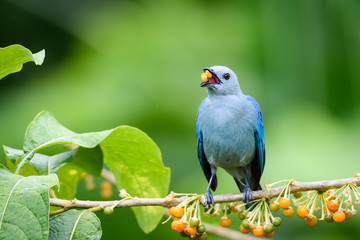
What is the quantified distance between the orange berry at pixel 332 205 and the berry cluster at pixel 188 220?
680mm

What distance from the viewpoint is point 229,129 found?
362 cm

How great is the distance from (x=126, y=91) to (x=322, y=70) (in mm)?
2633

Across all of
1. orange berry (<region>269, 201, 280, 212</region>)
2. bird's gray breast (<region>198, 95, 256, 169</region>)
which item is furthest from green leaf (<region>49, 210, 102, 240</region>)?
bird's gray breast (<region>198, 95, 256, 169</region>)

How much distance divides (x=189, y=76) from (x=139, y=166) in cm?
395

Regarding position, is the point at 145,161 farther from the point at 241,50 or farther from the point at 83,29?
the point at 83,29

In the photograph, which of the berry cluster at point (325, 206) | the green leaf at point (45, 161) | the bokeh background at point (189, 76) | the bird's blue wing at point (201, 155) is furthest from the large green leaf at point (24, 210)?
the bokeh background at point (189, 76)

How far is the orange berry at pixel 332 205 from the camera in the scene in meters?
2.57

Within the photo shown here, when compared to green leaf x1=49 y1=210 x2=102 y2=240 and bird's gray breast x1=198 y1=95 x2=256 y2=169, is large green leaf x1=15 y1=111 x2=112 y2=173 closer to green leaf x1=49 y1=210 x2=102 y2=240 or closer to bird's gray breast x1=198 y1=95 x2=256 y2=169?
green leaf x1=49 y1=210 x2=102 y2=240

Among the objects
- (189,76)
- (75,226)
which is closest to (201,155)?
(75,226)

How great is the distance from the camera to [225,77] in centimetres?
373

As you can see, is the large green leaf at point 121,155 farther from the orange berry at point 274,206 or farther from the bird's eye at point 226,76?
the bird's eye at point 226,76

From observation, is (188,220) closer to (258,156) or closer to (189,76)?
(258,156)

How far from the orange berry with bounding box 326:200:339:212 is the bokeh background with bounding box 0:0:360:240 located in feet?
7.90

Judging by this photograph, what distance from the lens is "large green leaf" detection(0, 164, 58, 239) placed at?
2.16 meters
